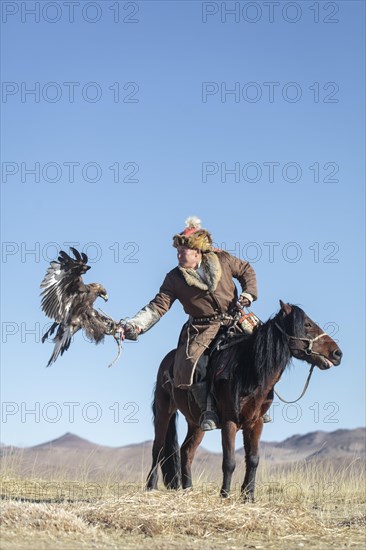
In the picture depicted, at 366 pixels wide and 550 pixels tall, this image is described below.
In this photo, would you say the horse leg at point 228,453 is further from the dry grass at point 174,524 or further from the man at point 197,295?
the man at point 197,295

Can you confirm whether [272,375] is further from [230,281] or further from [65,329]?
[65,329]

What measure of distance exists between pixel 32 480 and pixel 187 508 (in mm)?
5432

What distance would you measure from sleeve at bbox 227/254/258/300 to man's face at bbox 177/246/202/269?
0.36m

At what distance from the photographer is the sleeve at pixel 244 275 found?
10.3 m

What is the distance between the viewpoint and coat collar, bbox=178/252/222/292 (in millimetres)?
10234

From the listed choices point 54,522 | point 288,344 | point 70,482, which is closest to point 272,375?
point 288,344

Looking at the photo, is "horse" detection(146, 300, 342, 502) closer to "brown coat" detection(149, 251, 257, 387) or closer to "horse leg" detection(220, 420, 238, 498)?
"horse leg" detection(220, 420, 238, 498)

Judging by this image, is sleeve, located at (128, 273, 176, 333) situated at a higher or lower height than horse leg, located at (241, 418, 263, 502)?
higher

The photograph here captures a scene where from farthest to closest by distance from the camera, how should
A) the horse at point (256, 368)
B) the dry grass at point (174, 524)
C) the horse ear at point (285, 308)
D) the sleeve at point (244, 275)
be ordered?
1. the sleeve at point (244, 275)
2. the horse ear at point (285, 308)
3. the horse at point (256, 368)
4. the dry grass at point (174, 524)

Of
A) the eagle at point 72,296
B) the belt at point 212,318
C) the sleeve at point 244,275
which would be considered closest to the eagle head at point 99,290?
the eagle at point 72,296

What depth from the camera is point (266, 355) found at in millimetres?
9602

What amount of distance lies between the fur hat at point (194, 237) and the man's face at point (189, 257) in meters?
0.05

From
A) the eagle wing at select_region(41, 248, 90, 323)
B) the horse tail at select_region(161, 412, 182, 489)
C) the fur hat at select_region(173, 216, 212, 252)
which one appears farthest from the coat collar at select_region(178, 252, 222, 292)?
the horse tail at select_region(161, 412, 182, 489)

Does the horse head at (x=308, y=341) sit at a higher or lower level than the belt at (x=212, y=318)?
lower
